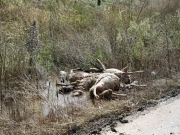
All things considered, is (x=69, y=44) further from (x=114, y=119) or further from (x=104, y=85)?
(x=114, y=119)

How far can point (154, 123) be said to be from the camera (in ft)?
14.1

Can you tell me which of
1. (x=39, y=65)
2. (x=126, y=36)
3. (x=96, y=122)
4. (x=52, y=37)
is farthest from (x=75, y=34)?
(x=96, y=122)

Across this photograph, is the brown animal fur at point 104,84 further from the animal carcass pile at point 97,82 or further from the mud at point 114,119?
the mud at point 114,119

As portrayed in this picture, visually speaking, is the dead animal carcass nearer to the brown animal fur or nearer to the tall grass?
the brown animal fur

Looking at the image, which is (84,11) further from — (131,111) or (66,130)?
(66,130)

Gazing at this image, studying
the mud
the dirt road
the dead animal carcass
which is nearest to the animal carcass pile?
the dead animal carcass

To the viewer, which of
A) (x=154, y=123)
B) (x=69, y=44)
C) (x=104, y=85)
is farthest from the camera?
(x=69, y=44)

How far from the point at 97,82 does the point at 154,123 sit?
1.24 metres

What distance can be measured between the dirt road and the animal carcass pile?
58cm

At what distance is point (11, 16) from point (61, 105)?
4.20 m

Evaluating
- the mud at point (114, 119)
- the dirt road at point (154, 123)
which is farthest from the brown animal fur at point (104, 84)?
the dirt road at point (154, 123)

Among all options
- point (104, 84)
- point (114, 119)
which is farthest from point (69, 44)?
point (114, 119)

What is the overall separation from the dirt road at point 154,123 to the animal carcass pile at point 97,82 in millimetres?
578

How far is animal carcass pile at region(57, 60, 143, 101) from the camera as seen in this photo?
497 centimetres
